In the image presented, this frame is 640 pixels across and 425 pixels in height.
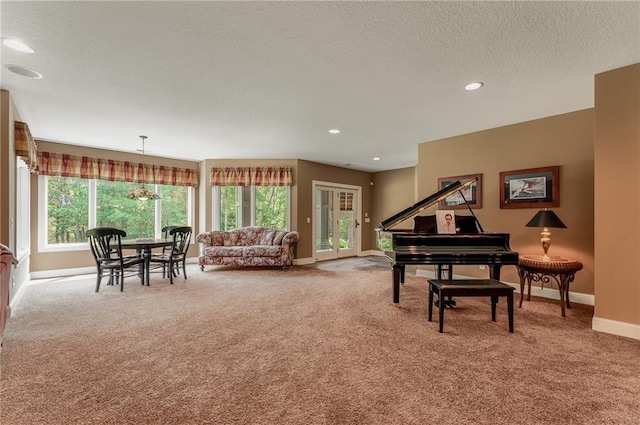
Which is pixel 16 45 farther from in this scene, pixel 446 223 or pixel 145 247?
pixel 446 223

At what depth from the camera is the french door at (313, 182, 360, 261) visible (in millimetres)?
7648

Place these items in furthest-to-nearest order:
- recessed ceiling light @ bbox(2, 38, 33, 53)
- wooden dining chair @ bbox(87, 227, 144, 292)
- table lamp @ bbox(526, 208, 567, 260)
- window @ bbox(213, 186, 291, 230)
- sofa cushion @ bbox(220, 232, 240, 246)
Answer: window @ bbox(213, 186, 291, 230) < sofa cushion @ bbox(220, 232, 240, 246) < wooden dining chair @ bbox(87, 227, 144, 292) < table lamp @ bbox(526, 208, 567, 260) < recessed ceiling light @ bbox(2, 38, 33, 53)

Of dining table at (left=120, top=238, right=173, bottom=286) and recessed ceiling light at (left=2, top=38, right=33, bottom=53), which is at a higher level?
recessed ceiling light at (left=2, top=38, right=33, bottom=53)

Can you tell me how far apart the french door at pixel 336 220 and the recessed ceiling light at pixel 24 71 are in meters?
5.26

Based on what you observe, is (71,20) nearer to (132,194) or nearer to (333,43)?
(333,43)

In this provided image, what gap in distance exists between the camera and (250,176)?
275 inches

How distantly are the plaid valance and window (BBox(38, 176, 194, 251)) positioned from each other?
174 mm

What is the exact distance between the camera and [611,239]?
2.78 metres

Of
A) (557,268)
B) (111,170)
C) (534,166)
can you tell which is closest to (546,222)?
(557,268)

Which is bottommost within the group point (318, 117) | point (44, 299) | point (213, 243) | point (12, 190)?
point (44, 299)

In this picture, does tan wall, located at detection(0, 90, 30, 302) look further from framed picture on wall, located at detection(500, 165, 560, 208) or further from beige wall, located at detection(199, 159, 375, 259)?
framed picture on wall, located at detection(500, 165, 560, 208)

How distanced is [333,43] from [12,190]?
4.06m

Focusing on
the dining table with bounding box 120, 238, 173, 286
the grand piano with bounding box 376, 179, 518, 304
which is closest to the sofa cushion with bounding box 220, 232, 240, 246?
the dining table with bounding box 120, 238, 173, 286

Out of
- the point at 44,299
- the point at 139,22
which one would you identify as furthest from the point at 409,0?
the point at 44,299
